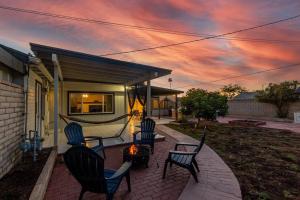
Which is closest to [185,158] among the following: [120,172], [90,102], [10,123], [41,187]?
[120,172]

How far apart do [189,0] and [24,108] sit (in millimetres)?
6973

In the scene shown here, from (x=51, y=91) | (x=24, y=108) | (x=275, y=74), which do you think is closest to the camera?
(x=24, y=108)

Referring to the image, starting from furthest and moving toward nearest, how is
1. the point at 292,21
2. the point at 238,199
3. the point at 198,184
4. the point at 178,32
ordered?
the point at 178,32 < the point at 292,21 < the point at 198,184 < the point at 238,199

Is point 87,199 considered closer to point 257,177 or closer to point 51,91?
point 257,177

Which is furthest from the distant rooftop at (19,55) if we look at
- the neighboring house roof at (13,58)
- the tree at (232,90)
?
the tree at (232,90)

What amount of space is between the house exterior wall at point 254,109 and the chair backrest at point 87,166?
18.6 meters

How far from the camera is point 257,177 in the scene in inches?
145

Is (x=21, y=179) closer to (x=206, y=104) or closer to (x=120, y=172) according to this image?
(x=120, y=172)

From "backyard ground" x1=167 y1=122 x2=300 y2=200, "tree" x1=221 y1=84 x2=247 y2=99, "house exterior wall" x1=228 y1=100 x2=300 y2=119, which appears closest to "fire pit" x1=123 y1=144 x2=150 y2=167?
"backyard ground" x1=167 y1=122 x2=300 y2=200

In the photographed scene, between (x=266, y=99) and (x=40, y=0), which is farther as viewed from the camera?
(x=266, y=99)

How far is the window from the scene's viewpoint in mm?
9359

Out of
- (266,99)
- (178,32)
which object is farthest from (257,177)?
(266,99)

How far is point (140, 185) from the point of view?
3.23 metres

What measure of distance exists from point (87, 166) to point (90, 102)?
784cm
